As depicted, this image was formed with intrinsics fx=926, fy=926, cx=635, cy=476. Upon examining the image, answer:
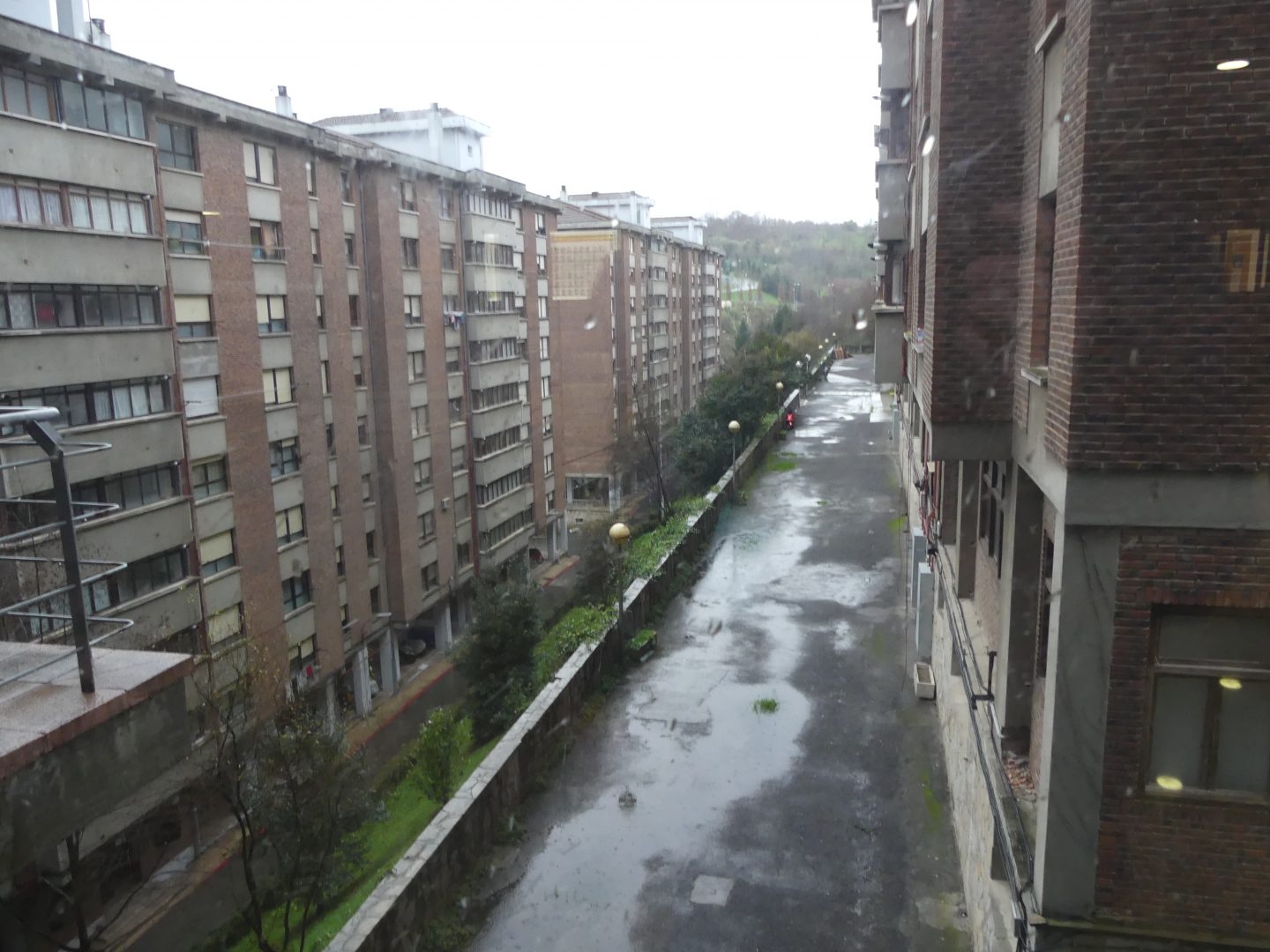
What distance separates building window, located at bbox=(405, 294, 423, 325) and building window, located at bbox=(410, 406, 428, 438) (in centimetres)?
242

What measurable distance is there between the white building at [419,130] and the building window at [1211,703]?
1061 inches

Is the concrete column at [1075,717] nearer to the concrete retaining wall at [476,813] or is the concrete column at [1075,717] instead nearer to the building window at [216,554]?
the concrete retaining wall at [476,813]

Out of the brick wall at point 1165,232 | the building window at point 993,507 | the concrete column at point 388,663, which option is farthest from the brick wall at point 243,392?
the brick wall at point 1165,232

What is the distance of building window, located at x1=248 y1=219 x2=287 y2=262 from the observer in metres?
19.0

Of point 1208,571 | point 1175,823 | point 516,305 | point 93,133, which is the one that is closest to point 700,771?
point 1175,823

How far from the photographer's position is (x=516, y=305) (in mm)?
32344

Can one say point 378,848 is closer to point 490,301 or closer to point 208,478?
point 208,478

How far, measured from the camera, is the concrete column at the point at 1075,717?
4.25 m

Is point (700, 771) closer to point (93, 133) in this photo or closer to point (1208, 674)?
point (1208, 674)

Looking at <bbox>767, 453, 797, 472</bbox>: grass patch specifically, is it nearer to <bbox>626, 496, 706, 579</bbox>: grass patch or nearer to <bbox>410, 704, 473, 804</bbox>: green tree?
<bbox>626, 496, 706, 579</bbox>: grass patch

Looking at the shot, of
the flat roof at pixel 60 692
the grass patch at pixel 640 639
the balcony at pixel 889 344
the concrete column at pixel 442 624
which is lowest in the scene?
the concrete column at pixel 442 624

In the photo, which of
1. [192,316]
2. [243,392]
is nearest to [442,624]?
[243,392]

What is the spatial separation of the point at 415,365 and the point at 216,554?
9.52m

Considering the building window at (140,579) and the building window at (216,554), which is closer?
the building window at (140,579)
